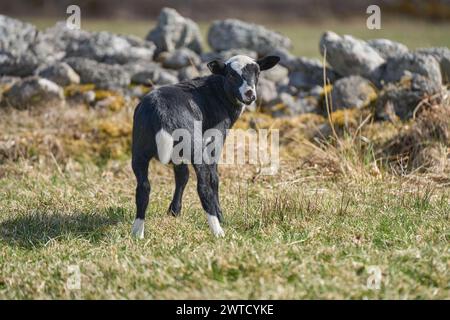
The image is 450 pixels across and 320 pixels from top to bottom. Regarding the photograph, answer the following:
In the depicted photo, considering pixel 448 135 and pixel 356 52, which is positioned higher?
pixel 356 52

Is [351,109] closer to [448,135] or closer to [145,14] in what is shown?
[448,135]

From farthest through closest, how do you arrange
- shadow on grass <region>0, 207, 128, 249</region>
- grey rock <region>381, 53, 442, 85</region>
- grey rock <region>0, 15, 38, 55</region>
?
grey rock <region>0, 15, 38, 55</region>, grey rock <region>381, 53, 442, 85</region>, shadow on grass <region>0, 207, 128, 249</region>

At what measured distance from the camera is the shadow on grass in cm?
670

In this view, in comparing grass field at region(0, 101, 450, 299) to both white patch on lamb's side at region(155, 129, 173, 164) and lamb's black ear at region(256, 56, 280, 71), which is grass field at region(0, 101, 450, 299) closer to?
white patch on lamb's side at region(155, 129, 173, 164)

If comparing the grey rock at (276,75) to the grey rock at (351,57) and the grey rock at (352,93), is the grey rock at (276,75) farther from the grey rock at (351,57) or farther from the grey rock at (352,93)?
the grey rock at (352,93)

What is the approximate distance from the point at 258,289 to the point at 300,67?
8.31 m

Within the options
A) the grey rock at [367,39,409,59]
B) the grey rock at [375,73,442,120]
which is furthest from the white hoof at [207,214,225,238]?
the grey rock at [367,39,409,59]

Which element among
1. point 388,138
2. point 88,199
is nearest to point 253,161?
point 388,138

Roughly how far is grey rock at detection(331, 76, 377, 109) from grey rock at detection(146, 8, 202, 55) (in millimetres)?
3744

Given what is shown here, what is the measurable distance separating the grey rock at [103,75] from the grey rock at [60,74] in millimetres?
160

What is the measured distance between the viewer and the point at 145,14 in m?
36.8

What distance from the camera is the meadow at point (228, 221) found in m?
5.30

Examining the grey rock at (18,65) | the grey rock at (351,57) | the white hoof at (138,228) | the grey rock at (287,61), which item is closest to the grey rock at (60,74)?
the grey rock at (18,65)

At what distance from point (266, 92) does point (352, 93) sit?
154 centimetres
